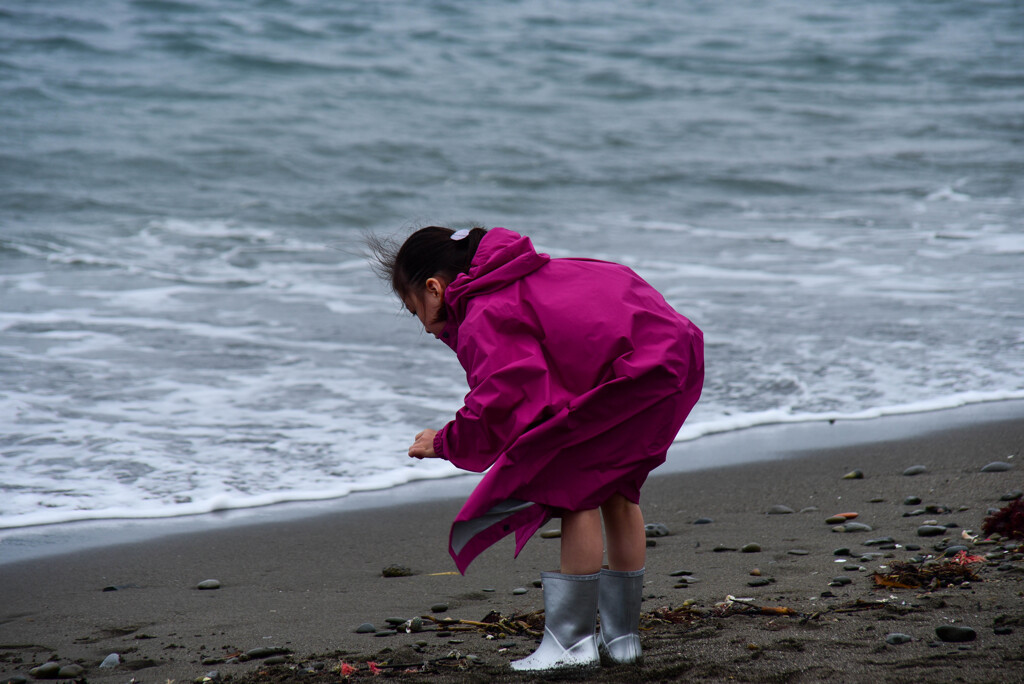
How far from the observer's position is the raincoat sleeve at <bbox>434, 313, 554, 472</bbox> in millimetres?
2176

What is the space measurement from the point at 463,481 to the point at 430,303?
226 centimetres

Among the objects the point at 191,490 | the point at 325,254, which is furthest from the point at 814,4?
the point at 191,490

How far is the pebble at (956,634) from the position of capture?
93.8 inches

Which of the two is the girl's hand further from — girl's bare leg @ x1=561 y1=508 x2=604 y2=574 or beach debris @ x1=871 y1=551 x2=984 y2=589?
beach debris @ x1=871 y1=551 x2=984 y2=589

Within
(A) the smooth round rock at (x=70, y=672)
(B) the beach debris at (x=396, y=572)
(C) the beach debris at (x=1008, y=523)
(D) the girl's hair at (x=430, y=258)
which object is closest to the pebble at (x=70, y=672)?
(A) the smooth round rock at (x=70, y=672)

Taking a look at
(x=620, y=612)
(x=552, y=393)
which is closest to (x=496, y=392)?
(x=552, y=393)

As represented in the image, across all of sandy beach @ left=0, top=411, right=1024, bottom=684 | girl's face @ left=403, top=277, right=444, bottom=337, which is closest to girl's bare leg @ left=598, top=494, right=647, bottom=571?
sandy beach @ left=0, top=411, right=1024, bottom=684

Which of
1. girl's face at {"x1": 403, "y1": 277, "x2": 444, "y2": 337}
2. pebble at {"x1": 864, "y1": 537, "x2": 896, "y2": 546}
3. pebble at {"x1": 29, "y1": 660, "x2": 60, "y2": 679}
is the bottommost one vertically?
pebble at {"x1": 864, "y1": 537, "x2": 896, "y2": 546}

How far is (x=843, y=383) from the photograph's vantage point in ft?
18.8

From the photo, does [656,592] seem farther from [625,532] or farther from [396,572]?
[396,572]

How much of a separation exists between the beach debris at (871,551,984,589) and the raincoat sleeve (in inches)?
55.2

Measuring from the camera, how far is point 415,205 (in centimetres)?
1273

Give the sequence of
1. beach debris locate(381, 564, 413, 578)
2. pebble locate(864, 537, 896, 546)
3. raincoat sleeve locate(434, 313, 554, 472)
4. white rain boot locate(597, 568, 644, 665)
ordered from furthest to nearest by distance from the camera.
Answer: beach debris locate(381, 564, 413, 578), pebble locate(864, 537, 896, 546), white rain boot locate(597, 568, 644, 665), raincoat sleeve locate(434, 313, 554, 472)

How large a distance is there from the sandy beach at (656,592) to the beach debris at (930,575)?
35 mm
